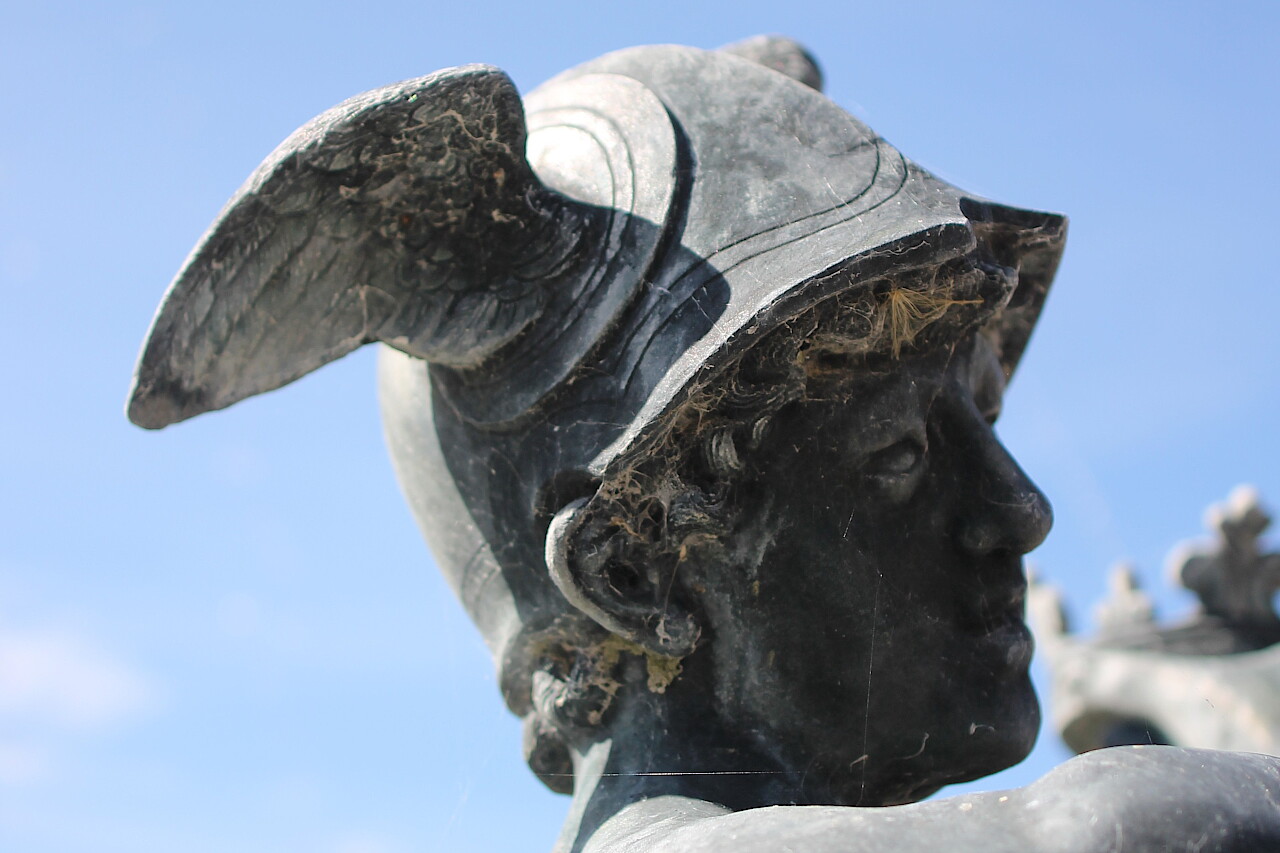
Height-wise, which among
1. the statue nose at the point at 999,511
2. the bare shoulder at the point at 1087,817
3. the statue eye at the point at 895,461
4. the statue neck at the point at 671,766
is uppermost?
the statue eye at the point at 895,461

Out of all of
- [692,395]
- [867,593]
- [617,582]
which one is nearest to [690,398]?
[692,395]

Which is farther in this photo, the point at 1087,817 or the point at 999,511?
the point at 999,511

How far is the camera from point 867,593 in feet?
10.3

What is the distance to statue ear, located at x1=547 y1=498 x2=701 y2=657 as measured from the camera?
3068 mm

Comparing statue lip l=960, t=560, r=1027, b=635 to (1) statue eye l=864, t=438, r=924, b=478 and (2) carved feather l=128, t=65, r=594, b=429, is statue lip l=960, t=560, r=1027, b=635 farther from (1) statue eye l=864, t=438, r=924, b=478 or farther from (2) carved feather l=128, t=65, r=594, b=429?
(2) carved feather l=128, t=65, r=594, b=429

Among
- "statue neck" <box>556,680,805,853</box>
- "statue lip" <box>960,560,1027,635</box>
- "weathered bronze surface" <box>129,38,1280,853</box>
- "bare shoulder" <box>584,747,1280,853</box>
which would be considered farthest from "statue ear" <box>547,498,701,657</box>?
"bare shoulder" <box>584,747,1280,853</box>

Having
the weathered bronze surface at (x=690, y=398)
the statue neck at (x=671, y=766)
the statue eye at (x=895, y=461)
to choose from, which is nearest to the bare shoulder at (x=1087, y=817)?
the weathered bronze surface at (x=690, y=398)

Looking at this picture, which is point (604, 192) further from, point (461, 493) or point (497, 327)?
point (461, 493)

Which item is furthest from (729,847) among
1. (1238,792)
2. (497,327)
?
(497,327)

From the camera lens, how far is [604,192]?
3.34 meters

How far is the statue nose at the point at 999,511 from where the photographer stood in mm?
3219

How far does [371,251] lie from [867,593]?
1277 mm

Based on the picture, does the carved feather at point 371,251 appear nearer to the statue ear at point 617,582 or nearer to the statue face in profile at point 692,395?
the statue face in profile at point 692,395

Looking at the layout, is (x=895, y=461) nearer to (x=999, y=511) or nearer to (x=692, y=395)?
(x=999, y=511)
